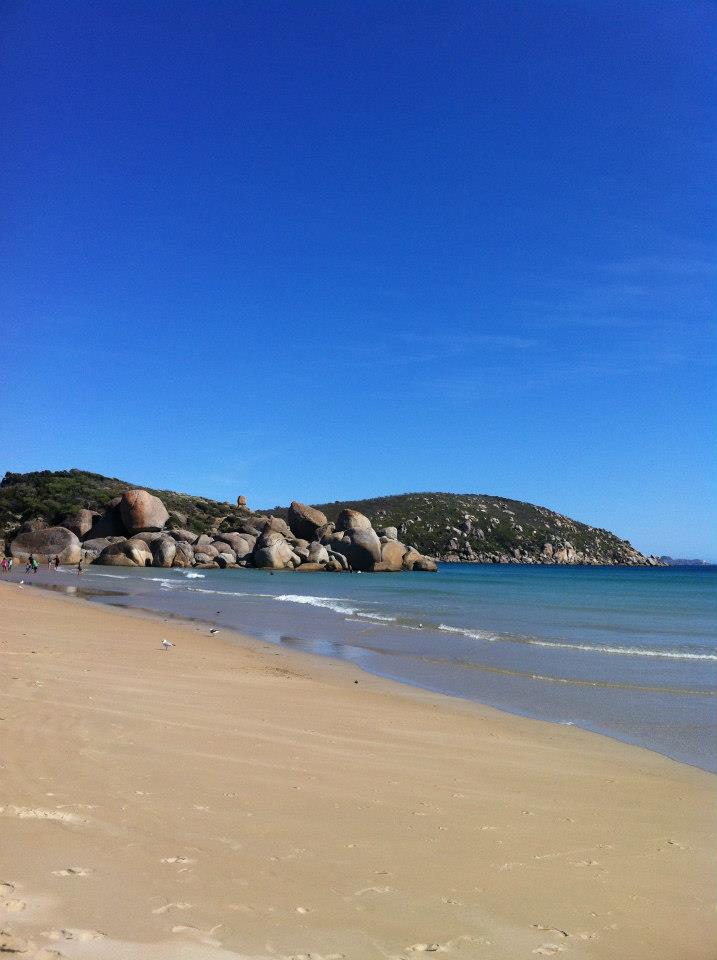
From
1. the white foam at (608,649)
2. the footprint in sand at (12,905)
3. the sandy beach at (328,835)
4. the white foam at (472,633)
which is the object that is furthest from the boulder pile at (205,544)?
the footprint in sand at (12,905)

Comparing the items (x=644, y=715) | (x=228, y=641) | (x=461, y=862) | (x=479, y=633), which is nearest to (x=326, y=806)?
(x=461, y=862)

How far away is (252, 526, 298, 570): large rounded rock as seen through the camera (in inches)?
2367

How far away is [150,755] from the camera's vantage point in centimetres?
622

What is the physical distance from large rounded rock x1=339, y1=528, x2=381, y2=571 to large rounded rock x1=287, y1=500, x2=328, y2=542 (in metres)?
4.91

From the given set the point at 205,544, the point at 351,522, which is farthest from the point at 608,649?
the point at 351,522

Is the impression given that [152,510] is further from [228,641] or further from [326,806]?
[326,806]

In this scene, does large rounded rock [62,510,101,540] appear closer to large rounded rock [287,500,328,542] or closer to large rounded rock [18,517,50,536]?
large rounded rock [18,517,50,536]

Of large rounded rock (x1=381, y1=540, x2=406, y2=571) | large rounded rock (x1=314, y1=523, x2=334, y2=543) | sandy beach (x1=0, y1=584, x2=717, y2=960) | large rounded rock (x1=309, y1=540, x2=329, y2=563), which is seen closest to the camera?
sandy beach (x1=0, y1=584, x2=717, y2=960)

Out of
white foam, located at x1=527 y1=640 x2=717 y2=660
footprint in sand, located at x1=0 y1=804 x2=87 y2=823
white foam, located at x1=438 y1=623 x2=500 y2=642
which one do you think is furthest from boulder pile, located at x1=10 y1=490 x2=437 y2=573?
footprint in sand, located at x1=0 y1=804 x2=87 y2=823

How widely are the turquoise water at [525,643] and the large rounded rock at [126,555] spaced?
Result: 761 inches

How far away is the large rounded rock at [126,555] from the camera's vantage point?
5597cm

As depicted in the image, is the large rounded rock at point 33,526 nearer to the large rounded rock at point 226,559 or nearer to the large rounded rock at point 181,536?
the large rounded rock at point 181,536

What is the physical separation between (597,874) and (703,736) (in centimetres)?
546

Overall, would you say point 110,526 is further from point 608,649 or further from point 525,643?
point 608,649
